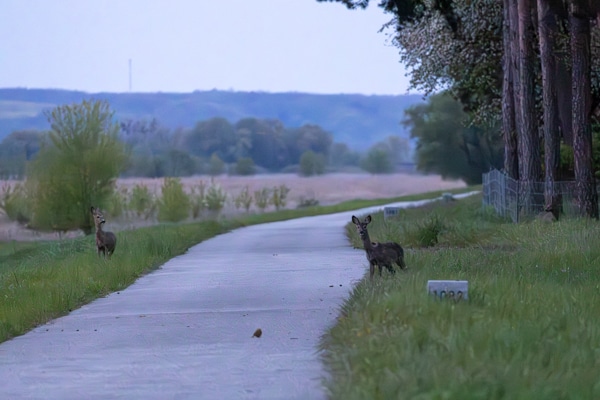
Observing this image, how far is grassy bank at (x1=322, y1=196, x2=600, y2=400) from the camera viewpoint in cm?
823

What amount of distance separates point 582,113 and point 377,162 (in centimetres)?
12857

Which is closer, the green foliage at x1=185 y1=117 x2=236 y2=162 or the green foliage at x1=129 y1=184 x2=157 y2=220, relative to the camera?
the green foliage at x1=129 y1=184 x2=157 y2=220

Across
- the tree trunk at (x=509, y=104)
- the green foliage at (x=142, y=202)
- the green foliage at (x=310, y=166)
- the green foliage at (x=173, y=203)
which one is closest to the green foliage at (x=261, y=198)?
the green foliage at (x=173, y=203)

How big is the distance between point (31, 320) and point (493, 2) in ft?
89.0

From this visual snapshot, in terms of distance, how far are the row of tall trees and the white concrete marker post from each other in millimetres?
16316

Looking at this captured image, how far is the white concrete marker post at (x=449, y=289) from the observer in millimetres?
12039

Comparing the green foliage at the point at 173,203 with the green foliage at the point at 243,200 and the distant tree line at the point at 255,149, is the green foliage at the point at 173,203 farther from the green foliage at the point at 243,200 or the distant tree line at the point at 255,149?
the distant tree line at the point at 255,149

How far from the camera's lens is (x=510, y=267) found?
1702 centimetres

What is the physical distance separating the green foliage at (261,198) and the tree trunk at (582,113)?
117 ft

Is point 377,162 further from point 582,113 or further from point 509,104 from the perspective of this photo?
point 582,113

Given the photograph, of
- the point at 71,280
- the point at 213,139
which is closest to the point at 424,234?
the point at 71,280

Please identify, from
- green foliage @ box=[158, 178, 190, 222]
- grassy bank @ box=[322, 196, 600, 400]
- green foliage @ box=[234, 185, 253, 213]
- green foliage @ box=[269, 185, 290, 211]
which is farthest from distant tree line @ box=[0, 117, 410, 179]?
grassy bank @ box=[322, 196, 600, 400]

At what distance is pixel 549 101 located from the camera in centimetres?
3102

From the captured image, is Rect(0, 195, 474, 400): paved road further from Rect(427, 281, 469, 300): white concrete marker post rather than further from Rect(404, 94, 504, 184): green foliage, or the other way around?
Rect(404, 94, 504, 184): green foliage
